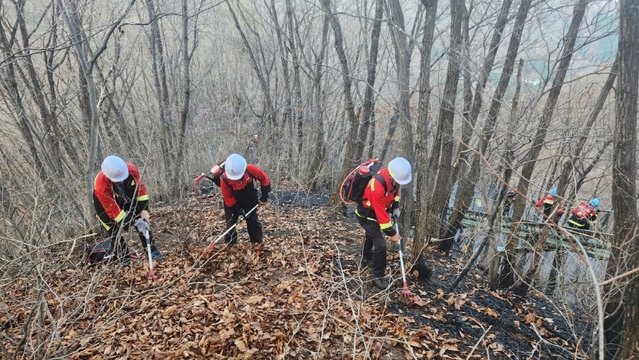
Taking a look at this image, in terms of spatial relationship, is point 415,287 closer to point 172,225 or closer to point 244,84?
point 172,225

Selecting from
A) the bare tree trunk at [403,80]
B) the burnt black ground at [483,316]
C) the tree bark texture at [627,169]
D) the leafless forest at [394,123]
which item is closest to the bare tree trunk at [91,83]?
the leafless forest at [394,123]

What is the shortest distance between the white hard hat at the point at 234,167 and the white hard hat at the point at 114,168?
137cm

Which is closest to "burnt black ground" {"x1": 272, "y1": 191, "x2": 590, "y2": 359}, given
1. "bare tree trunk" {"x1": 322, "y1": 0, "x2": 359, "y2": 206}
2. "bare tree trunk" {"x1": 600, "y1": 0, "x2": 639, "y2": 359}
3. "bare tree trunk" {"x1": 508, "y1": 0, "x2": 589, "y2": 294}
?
"bare tree trunk" {"x1": 600, "y1": 0, "x2": 639, "y2": 359}

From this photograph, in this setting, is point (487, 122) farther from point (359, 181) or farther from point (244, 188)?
point (244, 188)

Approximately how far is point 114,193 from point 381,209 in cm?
370

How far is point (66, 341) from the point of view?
11.1 ft

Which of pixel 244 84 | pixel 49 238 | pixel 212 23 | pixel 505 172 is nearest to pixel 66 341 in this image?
pixel 49 238

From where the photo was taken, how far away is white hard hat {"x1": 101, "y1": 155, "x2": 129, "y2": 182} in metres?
4.69

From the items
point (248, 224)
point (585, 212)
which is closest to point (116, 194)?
point (248, 224)

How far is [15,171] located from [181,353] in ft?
21.4

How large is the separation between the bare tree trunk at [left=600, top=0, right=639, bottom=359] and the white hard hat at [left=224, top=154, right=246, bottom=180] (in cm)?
438

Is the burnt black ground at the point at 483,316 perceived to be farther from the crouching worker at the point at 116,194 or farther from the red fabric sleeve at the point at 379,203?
the crouching worker at the point at 116,194

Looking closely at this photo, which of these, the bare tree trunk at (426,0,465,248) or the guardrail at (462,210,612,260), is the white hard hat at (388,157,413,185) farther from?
the guardrail at (462,210,612,260)

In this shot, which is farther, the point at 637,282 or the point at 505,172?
the point at 505,172
